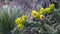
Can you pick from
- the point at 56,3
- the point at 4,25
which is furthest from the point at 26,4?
the point at 56,3

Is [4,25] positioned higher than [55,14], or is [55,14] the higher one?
[55,14]

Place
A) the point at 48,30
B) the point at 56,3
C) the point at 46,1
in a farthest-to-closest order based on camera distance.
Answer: the point at 46,1
the point at 56,3
the point at 48,30

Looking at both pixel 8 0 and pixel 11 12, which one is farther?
pixel 8 0

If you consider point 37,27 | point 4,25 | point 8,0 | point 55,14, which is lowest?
point 8,0

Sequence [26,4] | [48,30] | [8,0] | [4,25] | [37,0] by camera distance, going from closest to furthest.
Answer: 1. [48,30]
2. [37,0]
3. [4,25]
4. [26,4]
5. [8,0]

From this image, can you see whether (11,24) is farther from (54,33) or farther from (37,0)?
(54,33)

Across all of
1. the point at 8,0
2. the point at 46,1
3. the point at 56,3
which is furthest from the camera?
the point at 8,0

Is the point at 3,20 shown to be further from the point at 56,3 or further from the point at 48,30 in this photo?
the point at 48,30

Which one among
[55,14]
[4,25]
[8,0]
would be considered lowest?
[8,0]

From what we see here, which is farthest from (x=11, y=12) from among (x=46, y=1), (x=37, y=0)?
(x=46, y=1)
